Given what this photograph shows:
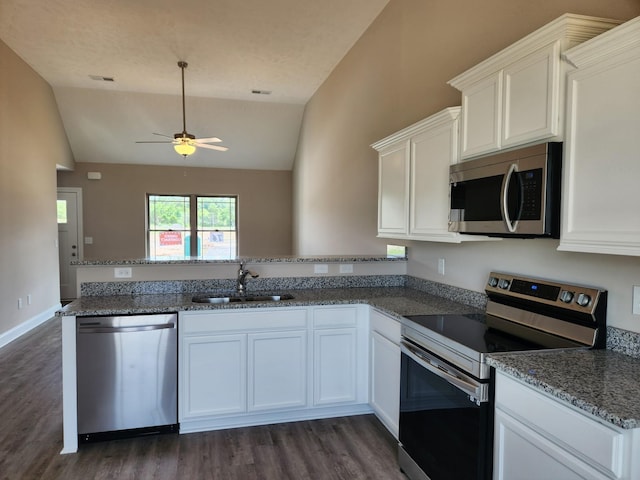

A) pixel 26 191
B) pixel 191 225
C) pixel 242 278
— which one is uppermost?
pixel 26 191

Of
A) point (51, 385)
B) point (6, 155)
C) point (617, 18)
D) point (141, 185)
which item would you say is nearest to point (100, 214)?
point (141, 185)

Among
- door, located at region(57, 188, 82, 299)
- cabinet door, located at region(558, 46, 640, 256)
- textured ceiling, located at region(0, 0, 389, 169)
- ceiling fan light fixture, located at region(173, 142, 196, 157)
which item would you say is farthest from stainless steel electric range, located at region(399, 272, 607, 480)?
door, located at region(57, 188, 82, 299)

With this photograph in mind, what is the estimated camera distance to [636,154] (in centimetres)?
135

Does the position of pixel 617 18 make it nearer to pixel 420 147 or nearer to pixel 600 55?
pixel 600 55

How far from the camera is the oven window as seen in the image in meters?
Answer: 1.67

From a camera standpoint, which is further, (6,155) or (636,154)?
(6,155)

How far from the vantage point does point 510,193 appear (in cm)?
187

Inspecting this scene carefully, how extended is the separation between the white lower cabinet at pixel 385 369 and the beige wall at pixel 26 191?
422cm

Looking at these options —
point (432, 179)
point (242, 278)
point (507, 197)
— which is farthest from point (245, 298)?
point (507, 197)

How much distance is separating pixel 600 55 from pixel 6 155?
218 inches

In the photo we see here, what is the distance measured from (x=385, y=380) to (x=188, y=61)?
176 inches

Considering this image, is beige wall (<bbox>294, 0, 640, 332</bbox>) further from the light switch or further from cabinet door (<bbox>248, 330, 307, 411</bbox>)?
cabinet door (<bbox>248, 330, 307, 411</bbox>)

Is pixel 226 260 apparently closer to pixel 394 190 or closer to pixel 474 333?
pixel 394 190

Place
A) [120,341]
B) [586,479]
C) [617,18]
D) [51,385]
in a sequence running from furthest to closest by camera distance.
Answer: [51,385] < [120,341] < [617,18] < [586,479]
